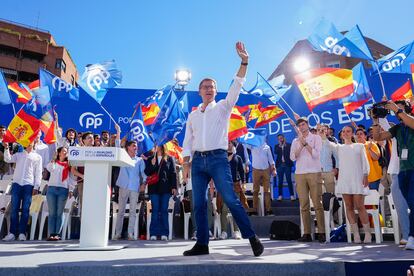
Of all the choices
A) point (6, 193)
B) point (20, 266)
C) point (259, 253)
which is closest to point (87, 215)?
point (20, 266)

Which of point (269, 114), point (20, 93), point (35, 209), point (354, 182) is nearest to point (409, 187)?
point (354, 182)

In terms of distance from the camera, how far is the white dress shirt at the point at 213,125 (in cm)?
414

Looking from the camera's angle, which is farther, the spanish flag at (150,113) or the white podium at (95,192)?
the spanish flag at (150,113)

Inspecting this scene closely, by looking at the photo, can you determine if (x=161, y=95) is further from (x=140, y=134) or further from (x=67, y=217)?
(x=67, y=217)

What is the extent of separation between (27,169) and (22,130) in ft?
4.68

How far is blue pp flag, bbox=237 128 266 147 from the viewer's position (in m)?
9.97

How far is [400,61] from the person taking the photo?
1025 cm

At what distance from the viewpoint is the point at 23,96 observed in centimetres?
1273

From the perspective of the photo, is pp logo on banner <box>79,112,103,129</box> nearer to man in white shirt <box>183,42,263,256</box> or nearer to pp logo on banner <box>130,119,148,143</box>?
pp logo on banner <box>130,119,148,143</box>

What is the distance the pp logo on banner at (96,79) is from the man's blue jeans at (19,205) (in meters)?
3.70

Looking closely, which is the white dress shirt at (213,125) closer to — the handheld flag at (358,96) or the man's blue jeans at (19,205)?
the man's blue jeans at (19,205)

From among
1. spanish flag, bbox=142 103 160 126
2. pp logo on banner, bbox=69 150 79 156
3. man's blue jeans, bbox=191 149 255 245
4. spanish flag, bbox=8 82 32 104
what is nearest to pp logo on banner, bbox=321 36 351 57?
spanish flag, bbox=142 103 160 126

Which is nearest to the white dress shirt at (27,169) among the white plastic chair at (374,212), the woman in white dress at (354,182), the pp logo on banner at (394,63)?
the woman in white dress at (354,182)

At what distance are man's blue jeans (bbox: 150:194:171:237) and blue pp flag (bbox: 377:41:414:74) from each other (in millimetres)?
6887
